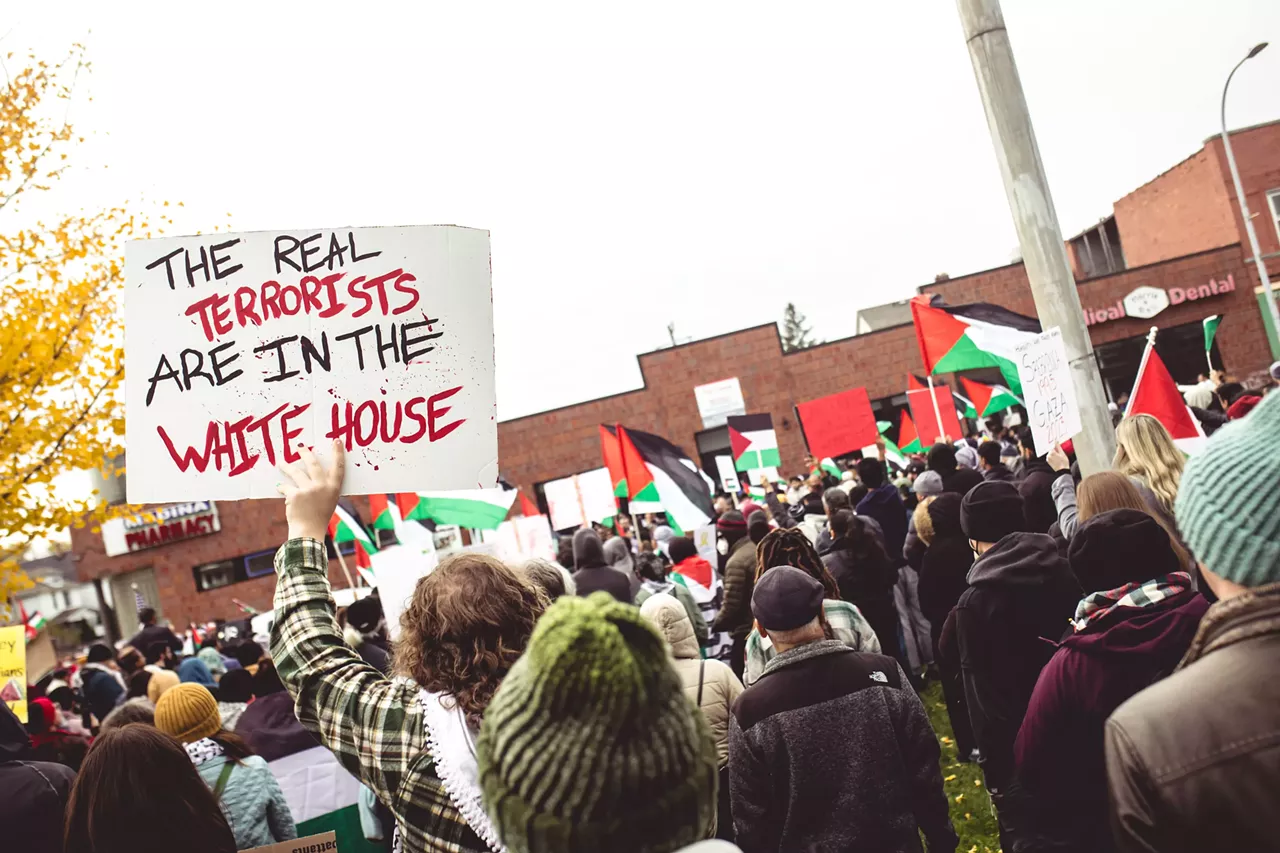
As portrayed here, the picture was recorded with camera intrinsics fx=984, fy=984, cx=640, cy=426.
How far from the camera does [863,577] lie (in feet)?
24.0

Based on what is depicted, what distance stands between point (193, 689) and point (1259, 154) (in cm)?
4234

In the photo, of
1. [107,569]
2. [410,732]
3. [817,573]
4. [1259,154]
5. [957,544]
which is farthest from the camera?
[107,569]

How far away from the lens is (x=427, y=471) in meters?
2.70

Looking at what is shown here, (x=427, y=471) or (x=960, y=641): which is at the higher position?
(x=427, y=471)

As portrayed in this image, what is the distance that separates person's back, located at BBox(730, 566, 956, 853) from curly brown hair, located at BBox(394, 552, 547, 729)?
126 cm

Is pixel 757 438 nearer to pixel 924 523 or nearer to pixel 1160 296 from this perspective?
pixel 924 523

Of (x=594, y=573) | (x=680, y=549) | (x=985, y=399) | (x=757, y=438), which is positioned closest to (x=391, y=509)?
(x=757, y=438)

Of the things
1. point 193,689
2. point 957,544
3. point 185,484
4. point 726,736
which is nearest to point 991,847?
point 957,544

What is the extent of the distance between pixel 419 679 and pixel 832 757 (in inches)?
61.6

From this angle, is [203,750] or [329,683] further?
[203,750]

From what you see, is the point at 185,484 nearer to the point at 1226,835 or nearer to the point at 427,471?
the point at 427,471

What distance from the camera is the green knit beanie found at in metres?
1.22

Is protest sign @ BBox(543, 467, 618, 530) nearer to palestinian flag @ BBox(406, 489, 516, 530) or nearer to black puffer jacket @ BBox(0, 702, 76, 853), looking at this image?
palestinian flag @ BBox(406, 489, 516, 530)

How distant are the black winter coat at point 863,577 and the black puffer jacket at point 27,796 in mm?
5117
